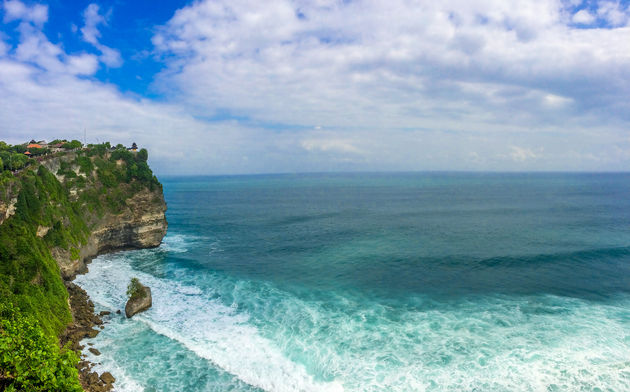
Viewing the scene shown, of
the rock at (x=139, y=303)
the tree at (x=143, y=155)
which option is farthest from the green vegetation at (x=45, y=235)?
the rock at (x=139, y=303)

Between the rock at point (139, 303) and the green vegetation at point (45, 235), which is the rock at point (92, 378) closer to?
the green vegetation at point (45, 235)

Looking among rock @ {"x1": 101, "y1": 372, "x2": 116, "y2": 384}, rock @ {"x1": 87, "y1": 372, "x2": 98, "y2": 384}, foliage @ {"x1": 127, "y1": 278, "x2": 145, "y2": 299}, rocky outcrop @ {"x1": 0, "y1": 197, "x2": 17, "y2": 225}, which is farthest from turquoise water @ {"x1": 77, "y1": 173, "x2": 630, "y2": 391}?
rocky outcrop @ {"x1": 0, "y1": 197, "x2": 17, "y2": 225}

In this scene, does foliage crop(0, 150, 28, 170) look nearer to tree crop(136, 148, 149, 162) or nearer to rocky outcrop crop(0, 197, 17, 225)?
rocky outcrop crop(0, 197, 17, 225)

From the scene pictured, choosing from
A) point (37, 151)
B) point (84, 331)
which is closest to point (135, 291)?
point (84, 331)

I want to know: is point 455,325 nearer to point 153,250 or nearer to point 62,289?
point 62,289

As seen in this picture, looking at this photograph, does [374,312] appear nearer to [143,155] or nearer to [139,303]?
[139,303]

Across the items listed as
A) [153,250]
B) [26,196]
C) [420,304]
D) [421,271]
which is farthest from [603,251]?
[26,196]
